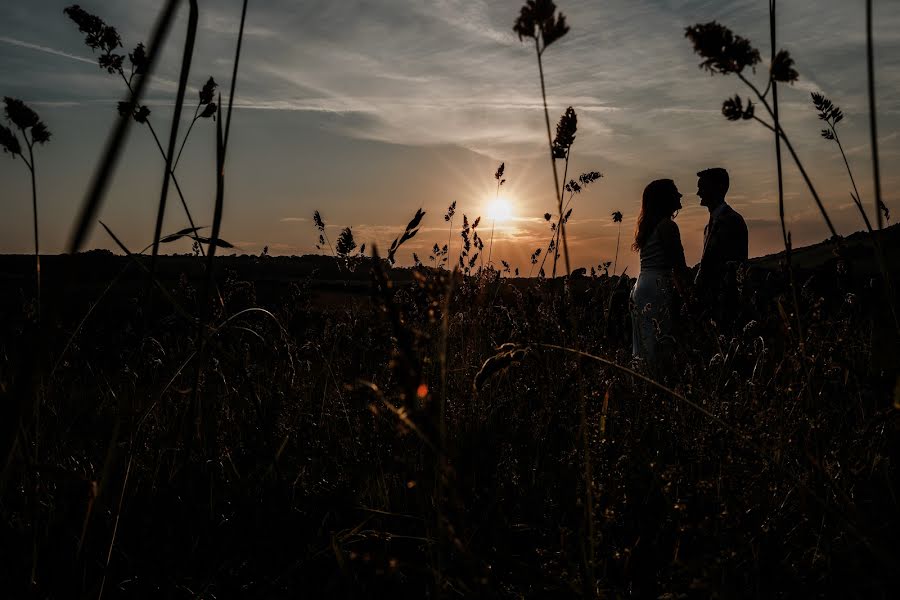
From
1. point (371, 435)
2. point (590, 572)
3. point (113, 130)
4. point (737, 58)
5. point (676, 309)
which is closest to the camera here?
point (113, 130)

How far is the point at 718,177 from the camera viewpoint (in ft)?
25.3

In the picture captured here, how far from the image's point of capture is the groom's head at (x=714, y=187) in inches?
302

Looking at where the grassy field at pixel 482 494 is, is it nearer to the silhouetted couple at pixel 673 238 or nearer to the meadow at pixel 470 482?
the meadow at pixel 470 482

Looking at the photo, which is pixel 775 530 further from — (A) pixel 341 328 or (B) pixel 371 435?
(A) pixel 341 328

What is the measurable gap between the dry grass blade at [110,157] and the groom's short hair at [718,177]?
8.13 meters

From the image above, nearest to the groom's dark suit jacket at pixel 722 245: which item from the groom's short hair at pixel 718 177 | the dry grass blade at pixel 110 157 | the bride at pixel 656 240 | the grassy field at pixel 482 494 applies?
the bride at pixel 656 240

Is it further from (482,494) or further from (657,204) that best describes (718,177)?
(482,494)

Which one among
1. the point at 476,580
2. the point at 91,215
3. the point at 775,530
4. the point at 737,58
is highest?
the point at 737,58

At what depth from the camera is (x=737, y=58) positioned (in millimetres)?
871

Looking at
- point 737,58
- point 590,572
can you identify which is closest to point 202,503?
point 590,572

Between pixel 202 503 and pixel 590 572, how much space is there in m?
1.23

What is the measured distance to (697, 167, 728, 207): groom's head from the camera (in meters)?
7.68

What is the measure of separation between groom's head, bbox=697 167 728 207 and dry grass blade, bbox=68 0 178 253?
8.09 m

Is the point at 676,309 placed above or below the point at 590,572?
above
